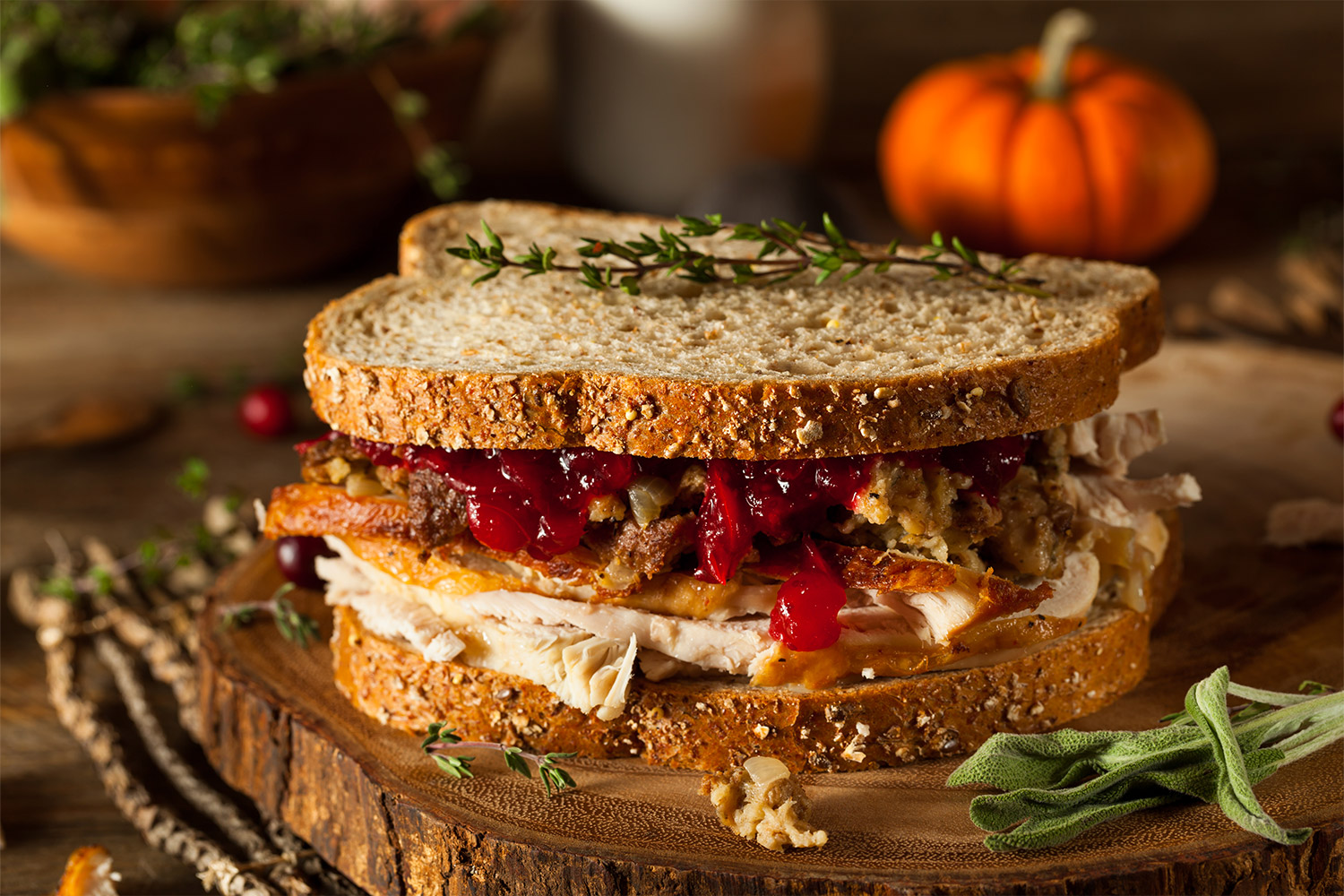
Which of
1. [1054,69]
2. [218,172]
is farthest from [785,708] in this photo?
[1054,69]

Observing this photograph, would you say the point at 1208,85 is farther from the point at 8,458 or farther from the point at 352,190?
the point at 8,458

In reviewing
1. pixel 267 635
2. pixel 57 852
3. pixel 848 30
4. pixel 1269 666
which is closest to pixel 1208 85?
pixel 848 30

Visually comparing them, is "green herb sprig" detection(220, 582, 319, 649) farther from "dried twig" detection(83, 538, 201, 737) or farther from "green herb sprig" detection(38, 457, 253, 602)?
"green herb sprig" detection(38, 457, 253, 602)

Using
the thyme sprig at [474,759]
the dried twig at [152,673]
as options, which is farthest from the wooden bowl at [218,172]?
the thyme sprig at [474,759]

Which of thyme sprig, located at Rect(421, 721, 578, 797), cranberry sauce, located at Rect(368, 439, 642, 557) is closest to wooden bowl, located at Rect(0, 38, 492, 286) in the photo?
cranberry sauce, located at Rect(368, 439, 642, 557)

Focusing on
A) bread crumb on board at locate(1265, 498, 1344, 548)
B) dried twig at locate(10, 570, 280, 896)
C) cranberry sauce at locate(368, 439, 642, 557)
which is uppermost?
cranberry sauce at locate(368, 439, 642, 557)

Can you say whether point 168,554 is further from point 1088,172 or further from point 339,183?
point 1088,172
